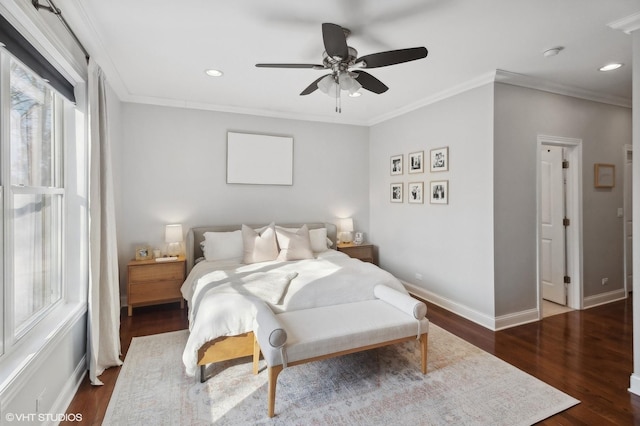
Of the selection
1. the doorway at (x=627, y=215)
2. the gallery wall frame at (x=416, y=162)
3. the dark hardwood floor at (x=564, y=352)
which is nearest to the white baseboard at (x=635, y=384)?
the dark hardwood floor at (x=564, y=352)

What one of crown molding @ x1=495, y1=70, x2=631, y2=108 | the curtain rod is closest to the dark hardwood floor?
the curtain rod

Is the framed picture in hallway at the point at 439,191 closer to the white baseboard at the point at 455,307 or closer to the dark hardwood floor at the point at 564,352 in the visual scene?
the white baseboard at the point at 455,307

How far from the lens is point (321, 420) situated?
1981 mm

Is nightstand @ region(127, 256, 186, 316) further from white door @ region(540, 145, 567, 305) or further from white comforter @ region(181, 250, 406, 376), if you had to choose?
white door @ region(540, 145, 567, 305)

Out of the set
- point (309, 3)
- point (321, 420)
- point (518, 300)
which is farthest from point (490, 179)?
point (321, 420)

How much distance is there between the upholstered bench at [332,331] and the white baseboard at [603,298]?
2917 mm

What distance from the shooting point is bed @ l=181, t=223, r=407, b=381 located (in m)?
2.37

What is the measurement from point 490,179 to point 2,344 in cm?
397

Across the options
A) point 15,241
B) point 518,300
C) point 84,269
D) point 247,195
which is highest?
point 247,195

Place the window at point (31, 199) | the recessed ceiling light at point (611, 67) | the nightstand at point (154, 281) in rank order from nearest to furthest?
1. the window at point (31, 199)
2. the recessed ceiling light at point (611, 67)
3. the nightstand at point (154, 281)

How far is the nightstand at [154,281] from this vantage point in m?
3.69

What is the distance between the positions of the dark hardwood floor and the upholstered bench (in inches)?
39.1

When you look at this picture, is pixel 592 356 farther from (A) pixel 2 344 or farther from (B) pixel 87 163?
(B) pixel 87 163

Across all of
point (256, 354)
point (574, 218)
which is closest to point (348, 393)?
point (256, 354)
